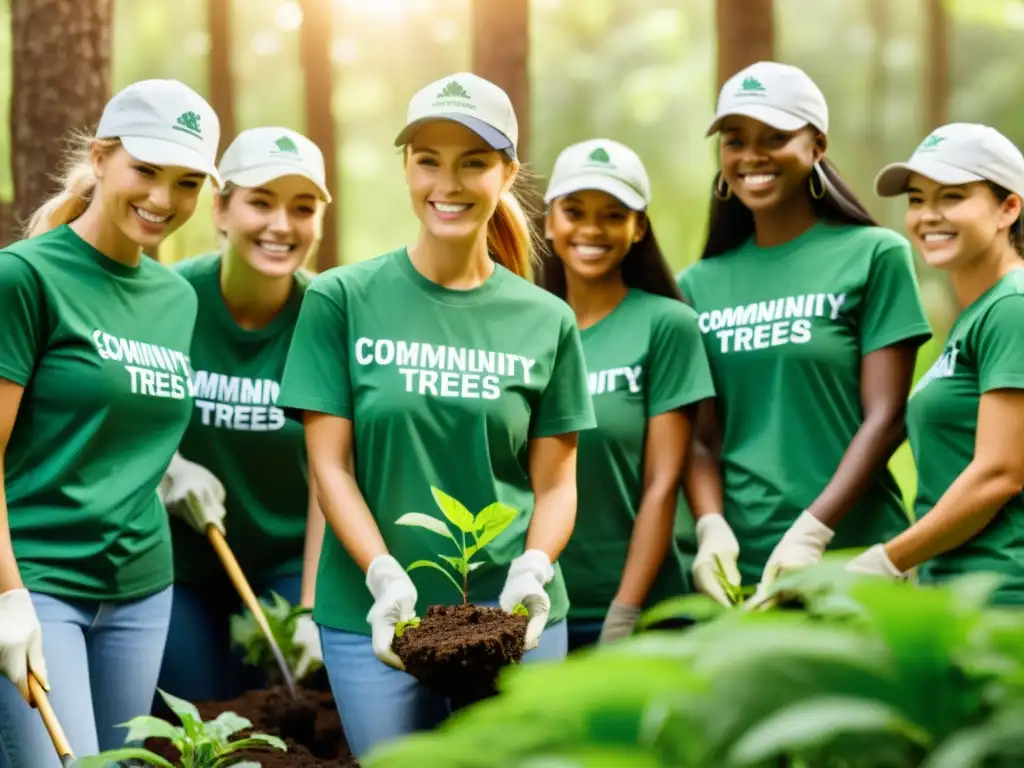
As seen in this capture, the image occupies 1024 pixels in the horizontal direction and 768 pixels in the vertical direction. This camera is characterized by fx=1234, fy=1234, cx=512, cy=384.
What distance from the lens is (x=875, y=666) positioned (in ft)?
3.76

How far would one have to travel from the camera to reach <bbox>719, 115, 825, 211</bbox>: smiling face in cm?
384

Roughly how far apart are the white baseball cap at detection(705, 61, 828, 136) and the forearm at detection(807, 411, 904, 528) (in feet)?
3.11

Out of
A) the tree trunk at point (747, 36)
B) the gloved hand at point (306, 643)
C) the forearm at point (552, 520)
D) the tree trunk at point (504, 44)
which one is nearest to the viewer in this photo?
the forearm at point (552, 520)

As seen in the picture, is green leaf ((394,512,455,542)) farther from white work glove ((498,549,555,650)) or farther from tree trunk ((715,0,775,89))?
tree trunk ((715,0,775,89))

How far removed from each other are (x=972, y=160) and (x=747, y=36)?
3.55 metres

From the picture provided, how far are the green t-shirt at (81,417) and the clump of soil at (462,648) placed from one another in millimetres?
930

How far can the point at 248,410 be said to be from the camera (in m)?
4.05

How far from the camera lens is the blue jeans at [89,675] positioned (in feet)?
9.67

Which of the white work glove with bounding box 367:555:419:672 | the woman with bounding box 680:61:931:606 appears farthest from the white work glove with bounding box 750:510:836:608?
the white work glove with bounding box 367:555:419:672

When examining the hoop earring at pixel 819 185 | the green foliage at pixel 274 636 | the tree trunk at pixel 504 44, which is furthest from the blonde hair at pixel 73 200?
the tree trunk at pixel 504 44

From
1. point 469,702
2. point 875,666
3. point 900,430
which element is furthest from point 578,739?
point 900,430

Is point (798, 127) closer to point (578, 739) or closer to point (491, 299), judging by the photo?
point (491, 299)

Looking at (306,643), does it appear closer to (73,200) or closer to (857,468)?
(73,200)

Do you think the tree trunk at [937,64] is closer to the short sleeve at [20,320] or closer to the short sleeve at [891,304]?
the short sleeve at [891,304]
